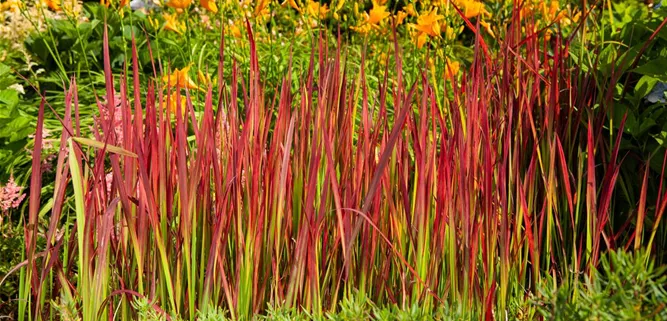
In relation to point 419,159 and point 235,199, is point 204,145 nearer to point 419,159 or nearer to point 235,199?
point 235,199

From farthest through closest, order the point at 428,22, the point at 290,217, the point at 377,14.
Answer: the point at 377,14 → the point at 428,22 → the point at 290,217

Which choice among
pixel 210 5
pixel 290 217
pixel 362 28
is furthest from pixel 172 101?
pixel 362 28

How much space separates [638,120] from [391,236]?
35.8 inches

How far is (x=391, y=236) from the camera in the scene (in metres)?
2.19

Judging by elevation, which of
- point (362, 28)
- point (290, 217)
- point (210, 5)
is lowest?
point (290, 217)

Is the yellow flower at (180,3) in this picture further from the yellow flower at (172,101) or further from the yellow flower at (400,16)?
the yellow flower at (400,16)

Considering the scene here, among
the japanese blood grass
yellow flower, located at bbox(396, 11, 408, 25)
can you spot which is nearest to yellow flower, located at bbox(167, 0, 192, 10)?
yellow flower, located at bbox(396, 11, 408, 25)

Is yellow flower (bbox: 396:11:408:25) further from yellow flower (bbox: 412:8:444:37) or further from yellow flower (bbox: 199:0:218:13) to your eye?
yellow flower (bbox: 199:0:218:13)

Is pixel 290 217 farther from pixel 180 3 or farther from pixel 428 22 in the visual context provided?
pixel 180 3

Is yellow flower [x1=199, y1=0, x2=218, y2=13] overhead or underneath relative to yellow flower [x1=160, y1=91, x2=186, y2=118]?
→ overhead

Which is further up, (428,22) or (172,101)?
(428,22)

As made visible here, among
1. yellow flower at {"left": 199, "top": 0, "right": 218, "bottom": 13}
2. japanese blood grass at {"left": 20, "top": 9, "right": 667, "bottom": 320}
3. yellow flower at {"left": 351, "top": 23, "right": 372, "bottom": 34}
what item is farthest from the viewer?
yellow flower at {"left": 351, "top": 23, "right": 372, "bottom": 34}

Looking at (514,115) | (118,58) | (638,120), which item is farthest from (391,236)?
(118,58)

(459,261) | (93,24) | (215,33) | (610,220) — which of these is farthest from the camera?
(215,33)
